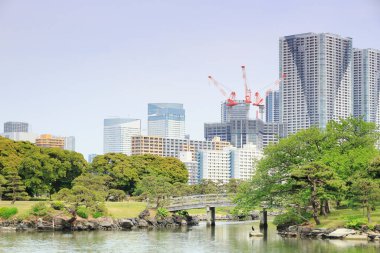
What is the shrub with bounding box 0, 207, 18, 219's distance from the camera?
73.6 m

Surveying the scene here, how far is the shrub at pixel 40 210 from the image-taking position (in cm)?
7288

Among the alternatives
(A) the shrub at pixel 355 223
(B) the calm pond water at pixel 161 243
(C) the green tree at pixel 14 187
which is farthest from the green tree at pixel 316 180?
(C) the green tree at pixel 14 187

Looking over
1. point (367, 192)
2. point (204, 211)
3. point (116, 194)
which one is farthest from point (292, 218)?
point (204, 211)

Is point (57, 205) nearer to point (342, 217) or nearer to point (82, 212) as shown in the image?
point (82, 212)

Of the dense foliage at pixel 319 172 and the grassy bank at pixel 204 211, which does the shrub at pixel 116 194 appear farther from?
the dense foliage at pixel 319 172

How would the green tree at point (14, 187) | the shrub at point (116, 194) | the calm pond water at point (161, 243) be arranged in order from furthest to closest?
the shrub at point (116, 194), the green tree at point (14, 187), the calm pond water at point (161, 243)

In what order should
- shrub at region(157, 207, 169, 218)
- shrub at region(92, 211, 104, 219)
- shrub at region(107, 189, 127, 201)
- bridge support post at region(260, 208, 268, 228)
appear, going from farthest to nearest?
1. shrub at region(107, 189, 127, 201)
2. shrub at region(157, 207, 169, 218)
3. bridge support post at region(260, 208, 268, 228)
4. shrub at region(92, 211, 104, 219)

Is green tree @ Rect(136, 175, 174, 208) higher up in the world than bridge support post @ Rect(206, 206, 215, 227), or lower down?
higher up

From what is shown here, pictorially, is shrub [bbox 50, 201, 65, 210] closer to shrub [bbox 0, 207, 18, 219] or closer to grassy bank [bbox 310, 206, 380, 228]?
shrub [bbox 0, 207, 18, 219]

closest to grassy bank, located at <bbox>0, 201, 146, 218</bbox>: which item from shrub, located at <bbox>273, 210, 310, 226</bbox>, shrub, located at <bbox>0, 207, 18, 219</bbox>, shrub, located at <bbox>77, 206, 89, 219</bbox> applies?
shrub, located at <bbox>0, 207, 18, 219</bbox>

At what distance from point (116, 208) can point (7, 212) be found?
12728 mm

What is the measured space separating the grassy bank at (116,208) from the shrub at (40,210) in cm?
74

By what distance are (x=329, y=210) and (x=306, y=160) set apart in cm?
504

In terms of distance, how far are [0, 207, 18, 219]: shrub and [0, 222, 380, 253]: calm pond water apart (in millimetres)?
7309
